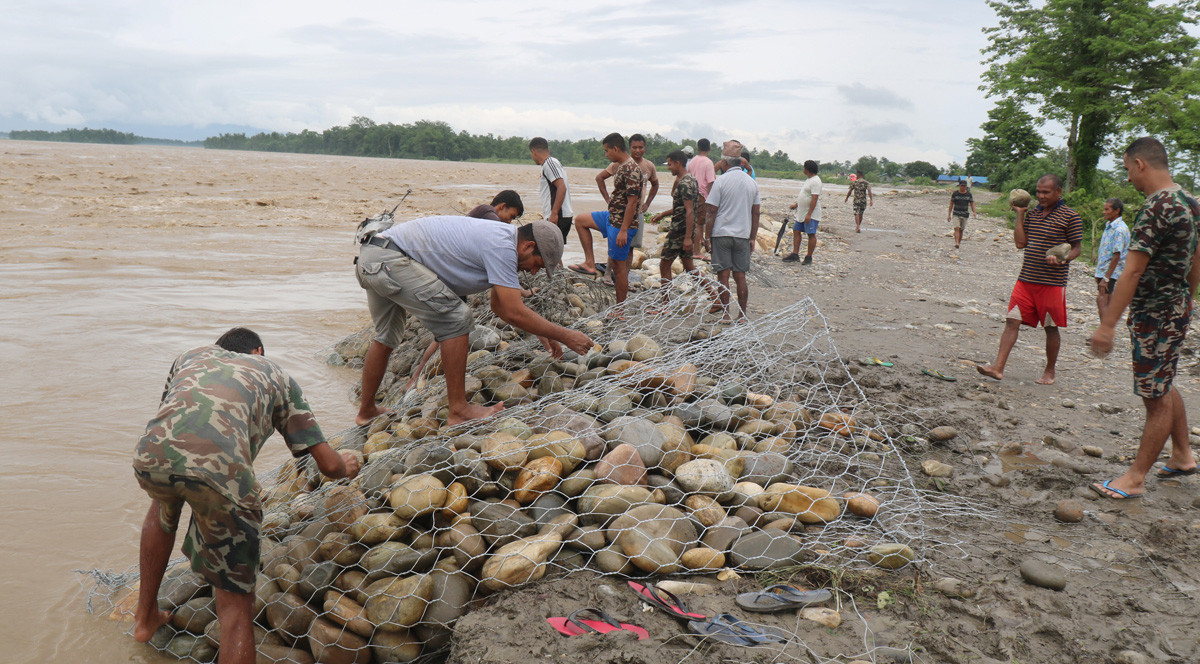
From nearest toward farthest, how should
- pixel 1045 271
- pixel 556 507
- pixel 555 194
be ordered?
pixel 556 507 → pixel 1045 271 → pixel 555 194

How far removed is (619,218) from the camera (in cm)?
643

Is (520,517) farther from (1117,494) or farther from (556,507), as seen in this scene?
(1117,494)

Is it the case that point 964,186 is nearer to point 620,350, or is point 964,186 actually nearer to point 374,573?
point 620,350

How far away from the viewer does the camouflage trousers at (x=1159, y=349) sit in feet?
11.4

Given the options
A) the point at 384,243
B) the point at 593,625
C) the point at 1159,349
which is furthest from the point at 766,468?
the point at 384,243

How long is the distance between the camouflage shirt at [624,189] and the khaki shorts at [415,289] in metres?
2.82

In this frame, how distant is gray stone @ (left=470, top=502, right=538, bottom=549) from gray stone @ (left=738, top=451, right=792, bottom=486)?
3.56 feet

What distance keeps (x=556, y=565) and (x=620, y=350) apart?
1792mm

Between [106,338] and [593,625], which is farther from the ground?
[593,625]

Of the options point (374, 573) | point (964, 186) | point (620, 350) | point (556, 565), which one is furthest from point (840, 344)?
point (964, 186)

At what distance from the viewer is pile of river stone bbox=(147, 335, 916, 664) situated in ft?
8.95

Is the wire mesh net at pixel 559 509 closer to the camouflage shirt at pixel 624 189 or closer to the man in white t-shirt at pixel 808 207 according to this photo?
the camouflage shirt at pixel 624 189

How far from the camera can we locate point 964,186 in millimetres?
14461

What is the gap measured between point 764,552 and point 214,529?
2068 millimetres
